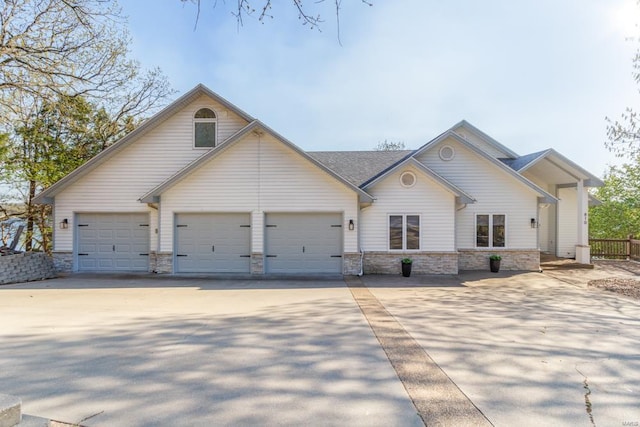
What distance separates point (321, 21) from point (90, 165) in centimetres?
1221

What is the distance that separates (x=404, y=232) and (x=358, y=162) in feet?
15.7

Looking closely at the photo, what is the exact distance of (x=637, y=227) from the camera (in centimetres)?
2253

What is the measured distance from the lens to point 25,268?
37.8ft

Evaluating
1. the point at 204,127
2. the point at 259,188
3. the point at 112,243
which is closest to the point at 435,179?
the point at 259,188

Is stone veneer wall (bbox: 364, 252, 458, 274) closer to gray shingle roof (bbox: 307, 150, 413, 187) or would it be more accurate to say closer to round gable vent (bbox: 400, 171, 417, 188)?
round gable vent (bbox: 400, 171, 417, 188)

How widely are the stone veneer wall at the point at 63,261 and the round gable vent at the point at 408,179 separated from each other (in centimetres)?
1311

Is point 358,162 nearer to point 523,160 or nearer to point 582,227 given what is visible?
point 523,160

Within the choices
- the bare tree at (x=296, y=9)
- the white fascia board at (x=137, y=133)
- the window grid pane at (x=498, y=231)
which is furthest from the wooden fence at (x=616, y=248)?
the bare tree at (x=296, y=9)

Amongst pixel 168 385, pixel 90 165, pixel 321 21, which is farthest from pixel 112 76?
pixel 168 385

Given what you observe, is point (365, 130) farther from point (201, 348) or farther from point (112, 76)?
point (201, 348)

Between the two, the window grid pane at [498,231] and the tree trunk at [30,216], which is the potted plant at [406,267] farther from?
the tree trunk at [30,216]

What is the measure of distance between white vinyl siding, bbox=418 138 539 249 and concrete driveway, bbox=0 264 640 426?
16.7ft

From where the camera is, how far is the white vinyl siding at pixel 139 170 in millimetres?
13070

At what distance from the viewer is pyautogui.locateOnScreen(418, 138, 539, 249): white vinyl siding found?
13.9 meters
